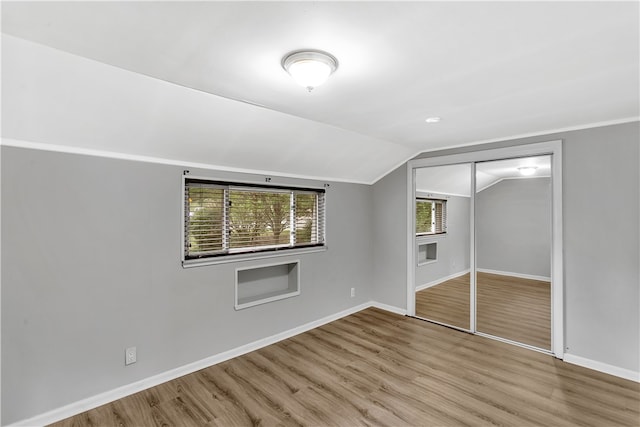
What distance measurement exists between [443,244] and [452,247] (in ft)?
0.59

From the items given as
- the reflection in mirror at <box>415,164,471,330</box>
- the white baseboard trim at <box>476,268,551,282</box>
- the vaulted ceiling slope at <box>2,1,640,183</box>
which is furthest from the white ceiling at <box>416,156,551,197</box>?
the white baseboard trim at <box>476,268,551,282</box>

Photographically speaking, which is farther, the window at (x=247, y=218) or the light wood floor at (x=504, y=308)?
the light wood floor at (x=504, y=308)

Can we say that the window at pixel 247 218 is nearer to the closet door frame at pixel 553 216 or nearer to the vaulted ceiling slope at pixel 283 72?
the vaulted ceiling slope at pixel 283 72

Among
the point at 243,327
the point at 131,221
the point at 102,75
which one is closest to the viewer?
the point at 102,75

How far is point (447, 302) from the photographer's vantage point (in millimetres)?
4301

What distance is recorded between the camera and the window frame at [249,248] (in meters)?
2.89

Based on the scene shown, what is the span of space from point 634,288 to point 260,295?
12.1 feet

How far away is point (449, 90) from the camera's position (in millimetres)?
2201

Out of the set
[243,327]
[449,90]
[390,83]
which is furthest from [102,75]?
[243,327]

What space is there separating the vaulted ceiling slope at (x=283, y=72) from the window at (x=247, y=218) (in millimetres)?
346

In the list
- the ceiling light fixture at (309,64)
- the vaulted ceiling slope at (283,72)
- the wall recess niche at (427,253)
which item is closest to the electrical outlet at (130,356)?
the vaulted ceiling slope at (283,72)

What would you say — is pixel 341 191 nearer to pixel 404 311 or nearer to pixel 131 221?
pixel 404 311

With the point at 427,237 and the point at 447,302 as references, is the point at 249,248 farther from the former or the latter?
the point at 447,302

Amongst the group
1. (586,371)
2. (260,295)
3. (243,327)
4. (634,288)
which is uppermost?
(634,288)
